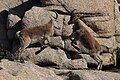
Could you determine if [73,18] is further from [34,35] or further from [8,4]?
[8,4]

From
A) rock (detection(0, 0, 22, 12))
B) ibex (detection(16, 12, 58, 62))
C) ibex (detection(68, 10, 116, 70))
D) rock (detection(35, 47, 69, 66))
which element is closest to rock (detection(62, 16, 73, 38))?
ibex (detection(68, 10, 116, 70))

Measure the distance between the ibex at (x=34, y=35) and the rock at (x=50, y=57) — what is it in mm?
404

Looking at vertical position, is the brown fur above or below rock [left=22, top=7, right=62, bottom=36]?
below

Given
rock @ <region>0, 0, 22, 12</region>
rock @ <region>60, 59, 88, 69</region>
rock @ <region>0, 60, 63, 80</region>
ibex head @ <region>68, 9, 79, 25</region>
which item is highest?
rock @ <region>0, 0, 22, 12</region>

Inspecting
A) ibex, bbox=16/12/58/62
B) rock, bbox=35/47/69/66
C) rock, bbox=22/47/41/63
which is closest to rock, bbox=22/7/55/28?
ibex, bbox=16/12/58/62

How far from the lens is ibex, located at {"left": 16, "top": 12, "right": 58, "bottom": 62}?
54.4ft

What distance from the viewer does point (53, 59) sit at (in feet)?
54.6

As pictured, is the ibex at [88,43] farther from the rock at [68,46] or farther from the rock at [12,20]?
the rock at [12,20]

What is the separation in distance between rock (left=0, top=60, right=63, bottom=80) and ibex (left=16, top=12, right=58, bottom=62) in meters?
3.36

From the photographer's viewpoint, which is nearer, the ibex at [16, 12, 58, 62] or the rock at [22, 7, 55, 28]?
the ibex at [16, 12, 58, 62]

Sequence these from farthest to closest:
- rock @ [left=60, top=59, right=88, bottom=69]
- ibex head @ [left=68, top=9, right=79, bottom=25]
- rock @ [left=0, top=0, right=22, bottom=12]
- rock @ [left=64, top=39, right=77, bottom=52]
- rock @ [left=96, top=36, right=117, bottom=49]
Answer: rock @ [left=0, top=0, right=22, bottom=12]
rock @ [left=96, top=36, right=117, bottom=49]
ibex head @ [left=68, top=9, right=79, bottom=25]
rock @ [left=64, top=39, right=77, bottom=52]
rock @ [left=60, top=59, right=88, bottom=69]

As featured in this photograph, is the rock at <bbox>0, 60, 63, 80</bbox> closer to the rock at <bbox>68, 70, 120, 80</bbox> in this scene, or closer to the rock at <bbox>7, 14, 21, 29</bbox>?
the rock at <bbox>68, 70, 120, 80</bbox>

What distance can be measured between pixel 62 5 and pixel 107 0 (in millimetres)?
1888

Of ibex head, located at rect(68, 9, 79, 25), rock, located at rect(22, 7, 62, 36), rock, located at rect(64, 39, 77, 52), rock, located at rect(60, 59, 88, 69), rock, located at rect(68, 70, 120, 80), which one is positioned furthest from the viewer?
ibex head, located at rect(68, 9, 79, 25)
